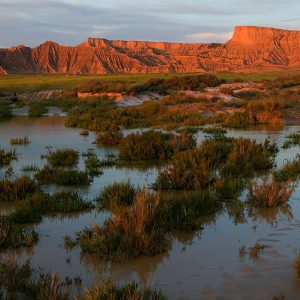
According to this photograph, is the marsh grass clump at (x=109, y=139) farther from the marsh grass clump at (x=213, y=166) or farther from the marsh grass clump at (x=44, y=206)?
the marsh grass clump at (x=44, y=206)

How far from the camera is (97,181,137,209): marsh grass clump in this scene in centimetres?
811

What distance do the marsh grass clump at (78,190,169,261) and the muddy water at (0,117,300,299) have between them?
119mm

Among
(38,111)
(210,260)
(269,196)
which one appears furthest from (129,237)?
(38,111)

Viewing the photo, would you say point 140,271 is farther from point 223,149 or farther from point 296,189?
point 223,149

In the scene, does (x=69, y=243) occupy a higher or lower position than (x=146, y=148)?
lower

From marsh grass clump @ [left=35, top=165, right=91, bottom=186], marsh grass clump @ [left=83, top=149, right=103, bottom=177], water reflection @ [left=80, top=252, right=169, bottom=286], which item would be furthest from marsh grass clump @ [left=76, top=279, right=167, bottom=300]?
marsh grass clump @ [left=83, top=149, right=103, bottom=177]

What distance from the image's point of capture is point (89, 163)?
12.2 meters

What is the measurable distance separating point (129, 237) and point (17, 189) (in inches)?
139

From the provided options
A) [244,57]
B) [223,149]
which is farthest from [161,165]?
[244,57]

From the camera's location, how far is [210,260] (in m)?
5.96

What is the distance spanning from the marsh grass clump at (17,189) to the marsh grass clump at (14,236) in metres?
A: 1.96

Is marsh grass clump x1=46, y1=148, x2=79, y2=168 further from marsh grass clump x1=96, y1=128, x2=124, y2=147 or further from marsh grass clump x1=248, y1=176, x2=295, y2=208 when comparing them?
marsh grass clump x1=248, y1=176, x2=295, y2=208

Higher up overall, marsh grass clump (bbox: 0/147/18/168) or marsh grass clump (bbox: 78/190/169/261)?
marsh grass clump (bbox: 78/190/169/261)

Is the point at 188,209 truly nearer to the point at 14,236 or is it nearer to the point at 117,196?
the point at 117,196
